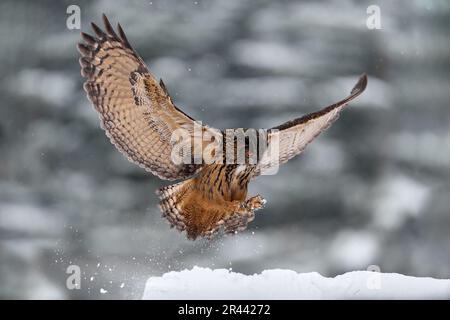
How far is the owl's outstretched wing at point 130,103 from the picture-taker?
0.62 metres

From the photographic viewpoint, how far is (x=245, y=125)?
86cm

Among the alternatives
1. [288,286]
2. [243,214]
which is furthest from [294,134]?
[288,286]

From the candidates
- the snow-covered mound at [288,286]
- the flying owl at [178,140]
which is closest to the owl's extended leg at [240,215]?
the flying owl at [178,140]

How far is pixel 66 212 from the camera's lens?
0.85 metres

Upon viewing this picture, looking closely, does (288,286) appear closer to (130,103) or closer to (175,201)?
(175,201)

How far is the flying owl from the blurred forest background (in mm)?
133

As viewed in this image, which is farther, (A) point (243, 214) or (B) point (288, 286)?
(B) point (288, 286)

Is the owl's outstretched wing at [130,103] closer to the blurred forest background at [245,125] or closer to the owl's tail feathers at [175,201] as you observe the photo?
the owl's tail feathers at [175,201]

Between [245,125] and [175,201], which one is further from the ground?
[245,125]

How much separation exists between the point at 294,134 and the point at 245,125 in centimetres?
17

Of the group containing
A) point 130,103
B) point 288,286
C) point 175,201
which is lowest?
point 288,286

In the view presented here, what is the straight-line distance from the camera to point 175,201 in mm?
722

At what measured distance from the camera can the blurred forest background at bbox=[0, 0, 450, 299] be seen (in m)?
0.84

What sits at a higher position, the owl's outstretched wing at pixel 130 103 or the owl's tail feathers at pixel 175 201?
the owl's outstretched wing at pixel 130 103
